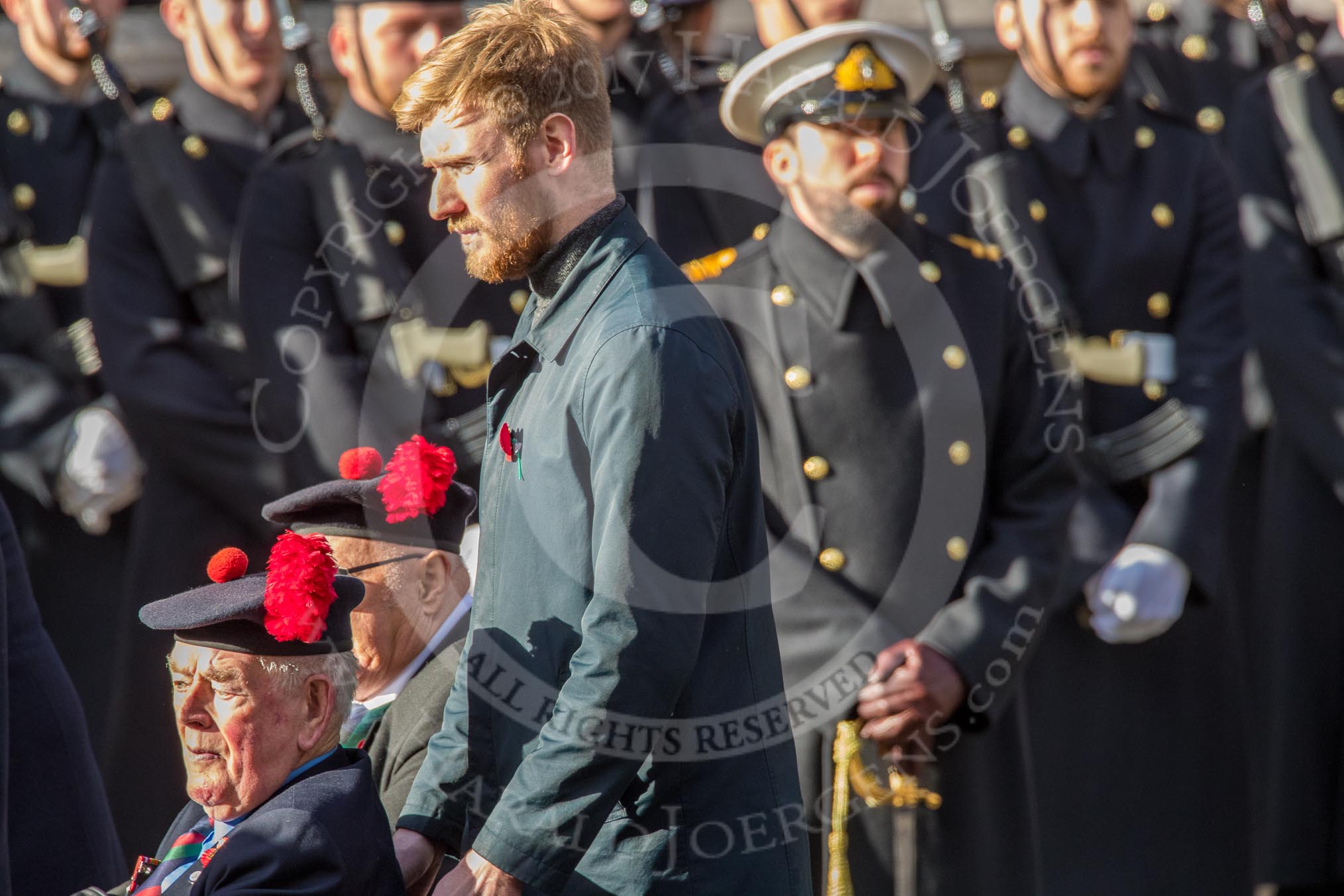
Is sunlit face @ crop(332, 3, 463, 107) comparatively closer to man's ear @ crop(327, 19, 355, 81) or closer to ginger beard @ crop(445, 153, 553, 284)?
man's ear @ crop(327, 19, 355, 81)

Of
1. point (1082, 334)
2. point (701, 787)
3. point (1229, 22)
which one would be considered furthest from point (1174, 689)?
point (701, 787)

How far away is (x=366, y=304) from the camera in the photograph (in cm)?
438

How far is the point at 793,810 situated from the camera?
2.42m

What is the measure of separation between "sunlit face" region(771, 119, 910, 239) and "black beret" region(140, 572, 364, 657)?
5.02 ft

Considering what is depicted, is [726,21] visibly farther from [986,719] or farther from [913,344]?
[986,719]

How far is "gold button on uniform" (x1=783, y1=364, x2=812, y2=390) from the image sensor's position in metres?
3.59

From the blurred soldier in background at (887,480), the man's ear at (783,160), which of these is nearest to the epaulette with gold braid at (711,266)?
the blurred soldier in background at (887,480)

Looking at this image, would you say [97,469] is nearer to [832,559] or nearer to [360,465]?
[360,465]

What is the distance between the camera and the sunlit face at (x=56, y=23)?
15.9 ft

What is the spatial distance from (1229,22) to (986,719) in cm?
269

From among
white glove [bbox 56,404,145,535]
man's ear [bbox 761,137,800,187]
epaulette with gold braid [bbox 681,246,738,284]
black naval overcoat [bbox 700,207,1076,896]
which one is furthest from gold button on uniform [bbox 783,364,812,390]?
white glove [bbox 56,404,145,535]

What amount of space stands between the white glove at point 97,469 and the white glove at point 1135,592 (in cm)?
237

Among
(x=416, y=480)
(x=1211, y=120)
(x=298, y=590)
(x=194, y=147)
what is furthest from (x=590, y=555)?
(x=1211, y=120)

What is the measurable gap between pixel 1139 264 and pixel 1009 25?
0.72m
